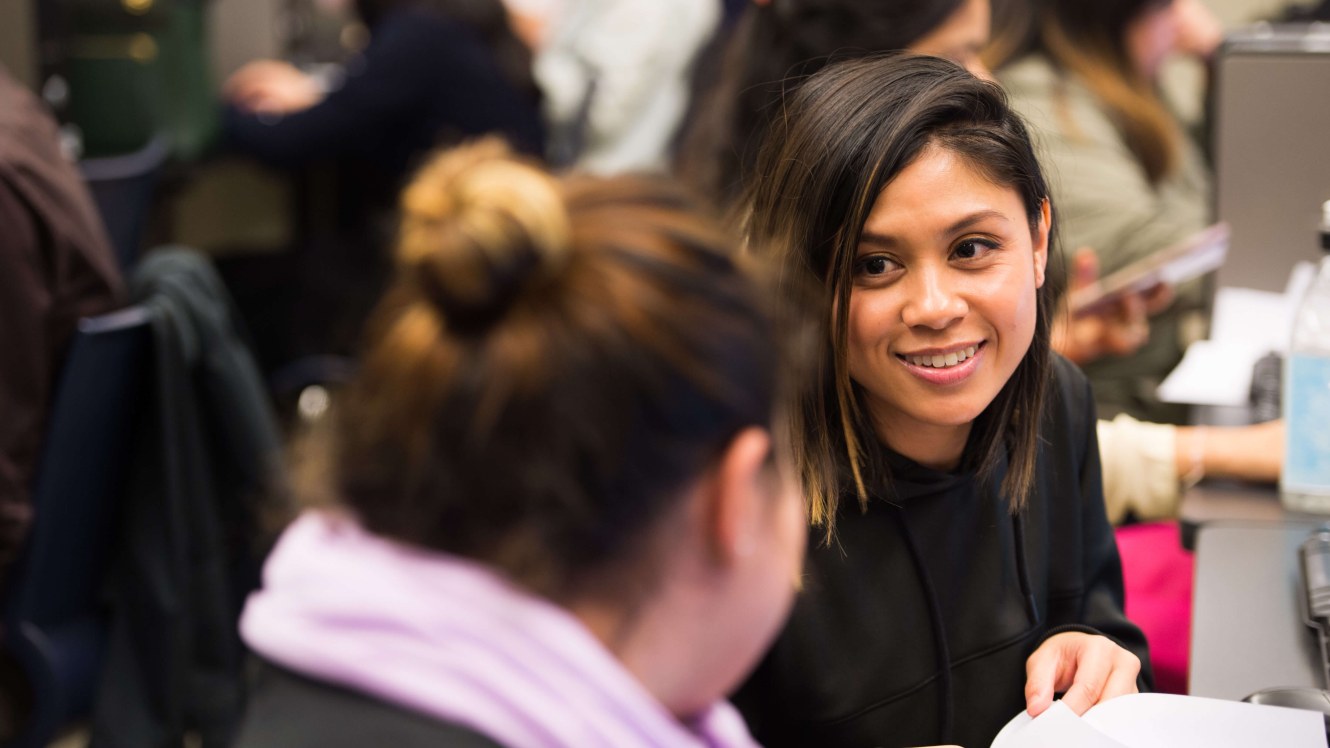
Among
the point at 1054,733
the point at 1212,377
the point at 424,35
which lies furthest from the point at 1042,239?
the point at 424,35

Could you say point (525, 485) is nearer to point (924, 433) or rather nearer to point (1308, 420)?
point (924, 433)

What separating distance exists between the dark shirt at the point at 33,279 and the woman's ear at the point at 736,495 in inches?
44.8

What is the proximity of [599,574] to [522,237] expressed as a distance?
0.51ft

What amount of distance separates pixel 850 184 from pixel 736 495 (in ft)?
1.35

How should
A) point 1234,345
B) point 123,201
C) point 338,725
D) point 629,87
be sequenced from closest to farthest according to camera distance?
point 338,725 < point 1234,345 < point 123,201 < point 629,87

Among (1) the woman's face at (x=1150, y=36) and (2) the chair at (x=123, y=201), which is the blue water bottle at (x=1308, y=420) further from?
(2) the chair at (x=123, y=201)

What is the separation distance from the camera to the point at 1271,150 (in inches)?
79.0

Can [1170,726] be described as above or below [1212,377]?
above

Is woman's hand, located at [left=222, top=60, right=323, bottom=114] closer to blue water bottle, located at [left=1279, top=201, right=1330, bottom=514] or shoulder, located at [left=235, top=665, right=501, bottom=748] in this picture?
blue water bottle, located at [left=1279, top=201, right=1330, bottom=514]

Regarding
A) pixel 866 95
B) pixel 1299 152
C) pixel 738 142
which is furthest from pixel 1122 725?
pixel 1299 152

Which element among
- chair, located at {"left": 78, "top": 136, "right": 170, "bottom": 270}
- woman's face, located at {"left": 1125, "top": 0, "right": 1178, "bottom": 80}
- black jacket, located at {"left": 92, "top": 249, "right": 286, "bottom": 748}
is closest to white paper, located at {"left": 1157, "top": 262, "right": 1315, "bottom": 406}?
woman's face, located at {"left": 1125, "top": 0, "right": 1178, "bottom": 80}

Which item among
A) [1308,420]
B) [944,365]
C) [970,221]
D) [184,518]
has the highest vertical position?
[970,221]

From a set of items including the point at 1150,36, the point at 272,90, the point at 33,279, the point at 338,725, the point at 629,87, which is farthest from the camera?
the point at 272,90

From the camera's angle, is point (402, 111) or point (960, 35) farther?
point (402, 111)
